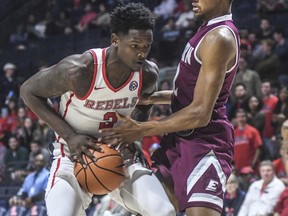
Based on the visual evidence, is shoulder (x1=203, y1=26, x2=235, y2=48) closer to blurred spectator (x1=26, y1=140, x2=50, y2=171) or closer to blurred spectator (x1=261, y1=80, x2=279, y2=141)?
blurred spectator (x1=261, y1=80, x2=279, y2=141)

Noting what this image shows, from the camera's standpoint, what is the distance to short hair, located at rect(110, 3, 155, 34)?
14.3 feet

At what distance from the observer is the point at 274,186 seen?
7.59 m

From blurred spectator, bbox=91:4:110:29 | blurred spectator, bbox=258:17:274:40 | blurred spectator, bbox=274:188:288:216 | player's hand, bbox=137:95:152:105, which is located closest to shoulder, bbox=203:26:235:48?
player's hand, bbox=137:95:152:105

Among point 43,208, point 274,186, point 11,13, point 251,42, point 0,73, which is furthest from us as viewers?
point 11,13

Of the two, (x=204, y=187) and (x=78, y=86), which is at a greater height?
(x=78, y=86)

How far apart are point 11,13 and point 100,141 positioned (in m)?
12.3

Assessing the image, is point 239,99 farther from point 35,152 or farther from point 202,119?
point 202,119

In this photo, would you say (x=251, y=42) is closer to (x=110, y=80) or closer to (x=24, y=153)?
(x=24, y=153)

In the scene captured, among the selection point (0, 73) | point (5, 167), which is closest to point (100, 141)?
point (5, 167)

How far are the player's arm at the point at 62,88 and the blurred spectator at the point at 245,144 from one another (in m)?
4.47

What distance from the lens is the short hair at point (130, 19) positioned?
14.3ft

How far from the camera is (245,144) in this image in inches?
342

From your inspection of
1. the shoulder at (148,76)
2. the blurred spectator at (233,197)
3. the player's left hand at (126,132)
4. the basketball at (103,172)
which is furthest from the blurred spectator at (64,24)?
the player's left hand at (126,132)

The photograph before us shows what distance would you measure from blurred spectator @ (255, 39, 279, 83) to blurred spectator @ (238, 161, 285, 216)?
2669mm
